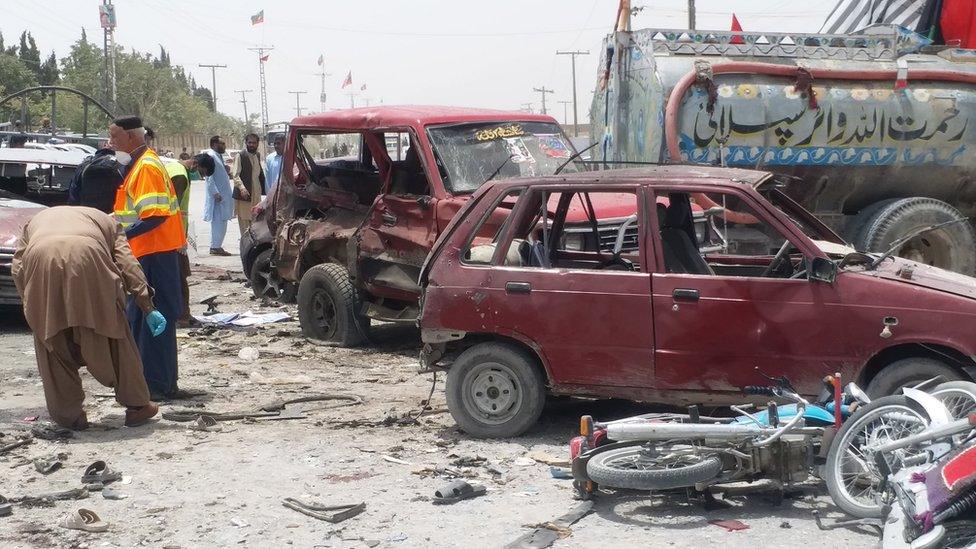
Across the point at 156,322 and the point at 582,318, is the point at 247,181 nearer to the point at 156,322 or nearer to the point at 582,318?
the point at 156,322

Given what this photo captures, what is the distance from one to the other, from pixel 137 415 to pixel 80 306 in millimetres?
813

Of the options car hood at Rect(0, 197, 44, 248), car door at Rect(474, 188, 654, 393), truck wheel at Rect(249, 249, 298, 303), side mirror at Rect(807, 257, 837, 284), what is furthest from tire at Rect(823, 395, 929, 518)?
car hood at Rect(0, 197, 44, 248)

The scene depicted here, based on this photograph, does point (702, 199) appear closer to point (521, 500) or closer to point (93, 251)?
point (521, 500)

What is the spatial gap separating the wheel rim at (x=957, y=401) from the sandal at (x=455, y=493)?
7.13 feet

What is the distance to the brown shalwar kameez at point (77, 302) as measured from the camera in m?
6.67

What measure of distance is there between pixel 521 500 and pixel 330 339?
4.61m

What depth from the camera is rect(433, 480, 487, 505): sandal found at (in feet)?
17.6

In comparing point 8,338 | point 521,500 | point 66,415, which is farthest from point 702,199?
point 8,338

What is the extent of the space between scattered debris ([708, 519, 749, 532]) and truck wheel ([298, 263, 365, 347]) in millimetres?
5036

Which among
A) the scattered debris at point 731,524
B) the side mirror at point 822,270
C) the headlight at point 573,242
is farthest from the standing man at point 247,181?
the scattered debris at point 731,524

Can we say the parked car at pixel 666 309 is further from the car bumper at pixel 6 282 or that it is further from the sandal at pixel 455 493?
the car bumper at pixel 6 282

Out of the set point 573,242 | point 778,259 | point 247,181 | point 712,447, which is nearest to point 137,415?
point 573,242

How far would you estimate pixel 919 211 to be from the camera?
1029 centimetres

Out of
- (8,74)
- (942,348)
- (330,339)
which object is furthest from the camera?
(8,74)
